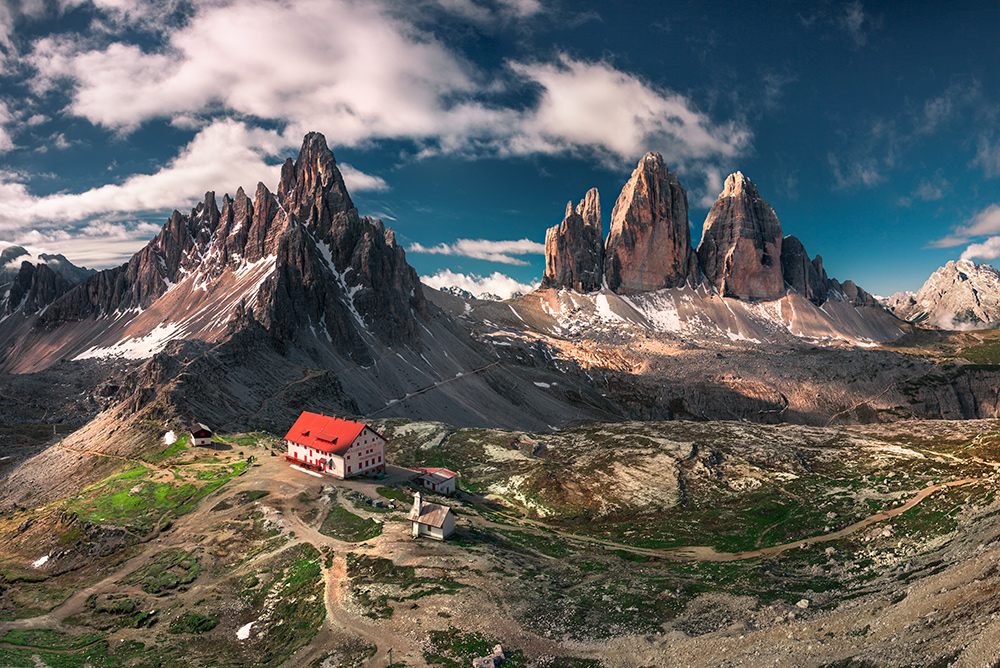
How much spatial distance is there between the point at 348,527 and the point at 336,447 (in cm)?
2004

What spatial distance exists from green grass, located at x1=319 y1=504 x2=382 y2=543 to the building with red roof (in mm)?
14271

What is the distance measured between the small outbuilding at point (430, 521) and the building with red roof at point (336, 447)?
23.6 metres

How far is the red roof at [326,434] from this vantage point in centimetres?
7475

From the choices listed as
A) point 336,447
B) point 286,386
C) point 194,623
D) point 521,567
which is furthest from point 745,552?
point 286,386

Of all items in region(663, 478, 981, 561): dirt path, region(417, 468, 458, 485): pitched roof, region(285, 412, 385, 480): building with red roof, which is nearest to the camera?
region(663, 478, 981, 561): dirt path

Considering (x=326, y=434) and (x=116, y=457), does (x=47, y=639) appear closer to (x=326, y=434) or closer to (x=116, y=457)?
(x=326, y=434)

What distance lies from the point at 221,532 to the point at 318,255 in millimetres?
155284

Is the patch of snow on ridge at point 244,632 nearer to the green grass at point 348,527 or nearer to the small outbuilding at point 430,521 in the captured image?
the green grass at point 348,527

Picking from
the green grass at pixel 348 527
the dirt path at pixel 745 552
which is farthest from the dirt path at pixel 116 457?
the dirt path at pixel 745 552

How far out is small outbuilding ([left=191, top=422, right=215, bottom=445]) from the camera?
83188mm

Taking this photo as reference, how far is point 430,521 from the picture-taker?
5375 centimetres

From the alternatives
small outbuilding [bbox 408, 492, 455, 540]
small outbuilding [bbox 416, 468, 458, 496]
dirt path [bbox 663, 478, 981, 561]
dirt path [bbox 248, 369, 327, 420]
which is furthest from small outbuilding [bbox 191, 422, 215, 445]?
dirt path [bbox 663, 478, 981, 561]

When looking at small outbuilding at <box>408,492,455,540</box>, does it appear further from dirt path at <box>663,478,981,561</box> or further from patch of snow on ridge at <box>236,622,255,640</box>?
dirt path at <box>663,478,981,561</box>

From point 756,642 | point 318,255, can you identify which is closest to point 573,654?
point 756,642
